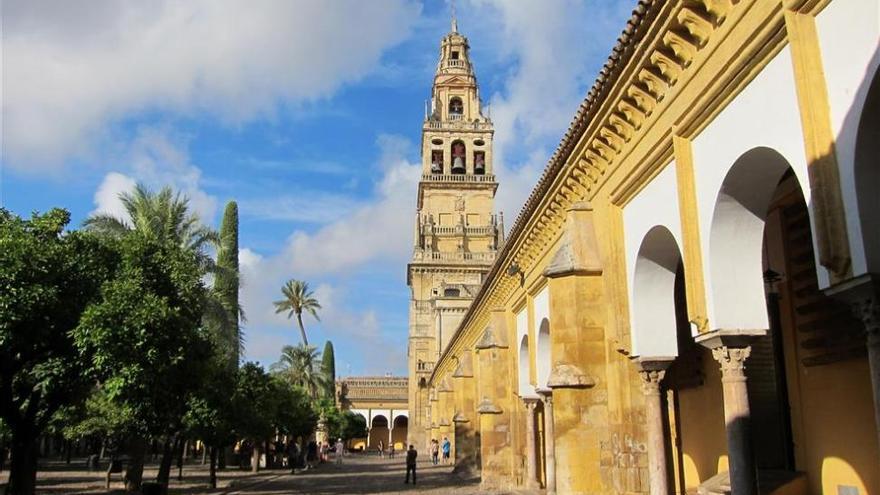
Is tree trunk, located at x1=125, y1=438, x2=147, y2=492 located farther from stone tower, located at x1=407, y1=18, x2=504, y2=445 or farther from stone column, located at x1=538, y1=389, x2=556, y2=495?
stone tower, located at x1=407, y1=18, x2=504, y2=445

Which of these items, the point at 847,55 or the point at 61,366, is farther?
the point at 61,366

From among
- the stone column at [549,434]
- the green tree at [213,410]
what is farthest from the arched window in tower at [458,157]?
the stone column at [549,434]

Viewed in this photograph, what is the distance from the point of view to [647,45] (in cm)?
855

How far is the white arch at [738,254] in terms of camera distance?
25.3ft

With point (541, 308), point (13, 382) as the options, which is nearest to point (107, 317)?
point (13, 382)

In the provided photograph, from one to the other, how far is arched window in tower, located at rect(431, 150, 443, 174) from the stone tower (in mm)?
85

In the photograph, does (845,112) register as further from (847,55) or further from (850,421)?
(850,421)

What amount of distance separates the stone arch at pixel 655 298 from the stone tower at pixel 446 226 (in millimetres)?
54537

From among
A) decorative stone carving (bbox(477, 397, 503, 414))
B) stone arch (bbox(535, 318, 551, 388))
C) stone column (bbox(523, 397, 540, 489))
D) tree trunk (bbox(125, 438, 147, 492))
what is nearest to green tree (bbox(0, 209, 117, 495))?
tree trunk (bbox(125, 438, 147, 492))

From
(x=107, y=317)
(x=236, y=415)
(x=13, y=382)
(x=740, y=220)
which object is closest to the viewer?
(x=740, y=220)

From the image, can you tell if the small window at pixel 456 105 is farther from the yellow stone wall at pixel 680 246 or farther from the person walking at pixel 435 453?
the yellow stone wall at pixel 680 246

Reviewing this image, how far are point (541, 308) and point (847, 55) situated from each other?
11.2m

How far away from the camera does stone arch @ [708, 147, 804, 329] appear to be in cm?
770

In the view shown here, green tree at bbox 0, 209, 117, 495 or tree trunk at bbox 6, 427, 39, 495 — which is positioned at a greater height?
green tree at bbox 0, 209, 117, 495
